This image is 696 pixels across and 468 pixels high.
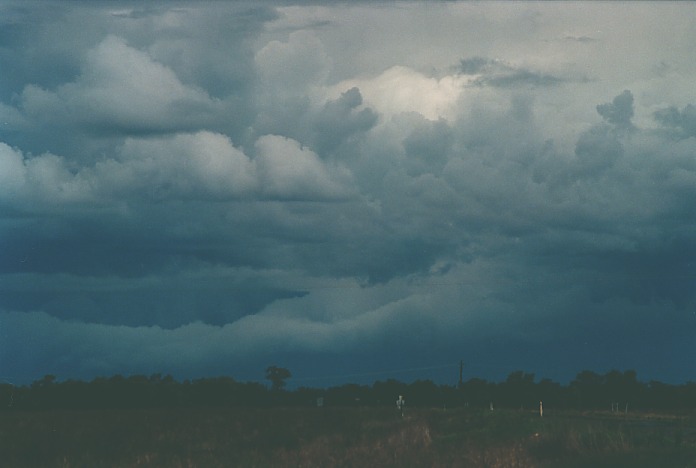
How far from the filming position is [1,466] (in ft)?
109

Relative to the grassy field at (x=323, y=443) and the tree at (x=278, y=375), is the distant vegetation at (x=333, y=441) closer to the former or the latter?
the grassy field at (x=323, y=443)

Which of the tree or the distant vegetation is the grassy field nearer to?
the distant vegetation

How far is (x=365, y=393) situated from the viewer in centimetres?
14150

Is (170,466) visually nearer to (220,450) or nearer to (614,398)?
(220,450)

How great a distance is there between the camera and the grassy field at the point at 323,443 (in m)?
30.2

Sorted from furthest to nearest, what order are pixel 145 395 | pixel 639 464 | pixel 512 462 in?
pixel 145 395 < pixel 512 462 < pixel 639 464

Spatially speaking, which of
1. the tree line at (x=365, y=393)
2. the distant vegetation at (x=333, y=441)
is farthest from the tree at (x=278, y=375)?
the distant vegetation at (x=333, y=441)

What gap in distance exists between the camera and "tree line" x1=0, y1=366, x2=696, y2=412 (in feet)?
362

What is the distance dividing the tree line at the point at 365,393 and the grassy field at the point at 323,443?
194 ft

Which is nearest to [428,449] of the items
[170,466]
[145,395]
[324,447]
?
[324,447]

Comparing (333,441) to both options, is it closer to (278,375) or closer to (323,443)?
(323,443)

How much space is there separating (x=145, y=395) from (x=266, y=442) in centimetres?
7625

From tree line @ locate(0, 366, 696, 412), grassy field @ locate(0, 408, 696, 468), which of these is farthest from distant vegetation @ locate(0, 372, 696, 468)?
tree line @ locate(0, 366, 696, 412)

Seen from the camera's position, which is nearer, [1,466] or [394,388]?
[1,466]
